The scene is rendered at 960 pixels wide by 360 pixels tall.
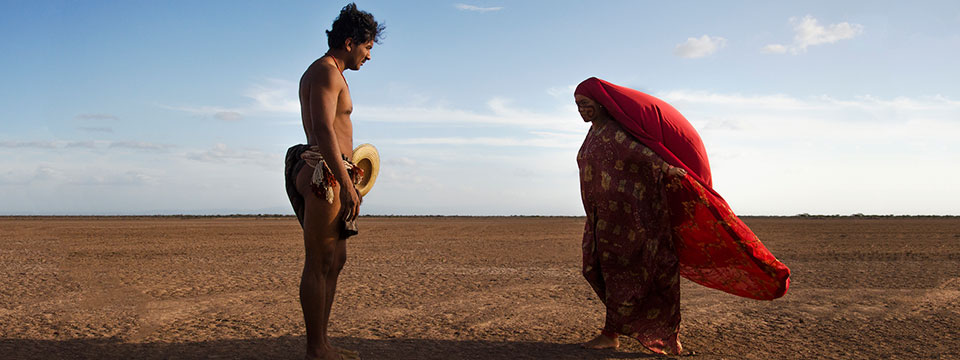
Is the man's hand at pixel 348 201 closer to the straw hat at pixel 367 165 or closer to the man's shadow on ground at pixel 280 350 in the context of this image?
the straw hat at pixel 367 165

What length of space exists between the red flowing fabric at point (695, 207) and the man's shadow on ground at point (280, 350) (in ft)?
2.41

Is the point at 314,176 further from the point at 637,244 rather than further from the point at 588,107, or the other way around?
the point at 637,244

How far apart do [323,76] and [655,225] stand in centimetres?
216

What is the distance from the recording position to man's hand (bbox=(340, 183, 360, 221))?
11.6 ft

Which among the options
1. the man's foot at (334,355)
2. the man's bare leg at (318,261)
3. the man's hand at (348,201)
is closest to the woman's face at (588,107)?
the man's hand at (348,201)

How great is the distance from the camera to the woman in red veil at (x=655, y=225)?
4.16m

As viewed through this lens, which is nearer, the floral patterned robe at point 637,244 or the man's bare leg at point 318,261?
the man's bare leg at point 318,261

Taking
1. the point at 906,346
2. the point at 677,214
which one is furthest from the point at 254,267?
the point at 906,346

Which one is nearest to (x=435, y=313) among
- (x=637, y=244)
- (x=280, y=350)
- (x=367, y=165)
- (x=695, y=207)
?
(x=280, y=350)

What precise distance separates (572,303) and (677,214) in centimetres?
221

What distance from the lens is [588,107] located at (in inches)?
172

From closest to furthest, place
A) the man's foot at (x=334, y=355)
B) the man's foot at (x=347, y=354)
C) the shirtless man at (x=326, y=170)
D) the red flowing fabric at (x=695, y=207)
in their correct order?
the shirtless man at (x=326, y=170) < the man's foot at (x=334, y=355) < the man's foot at (x=347, y=354) < the red flowing fabric at (x=695, y=207)

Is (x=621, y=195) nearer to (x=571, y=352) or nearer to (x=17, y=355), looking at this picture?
(x=571, y=352)

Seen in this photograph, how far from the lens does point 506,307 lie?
593 centimetres
